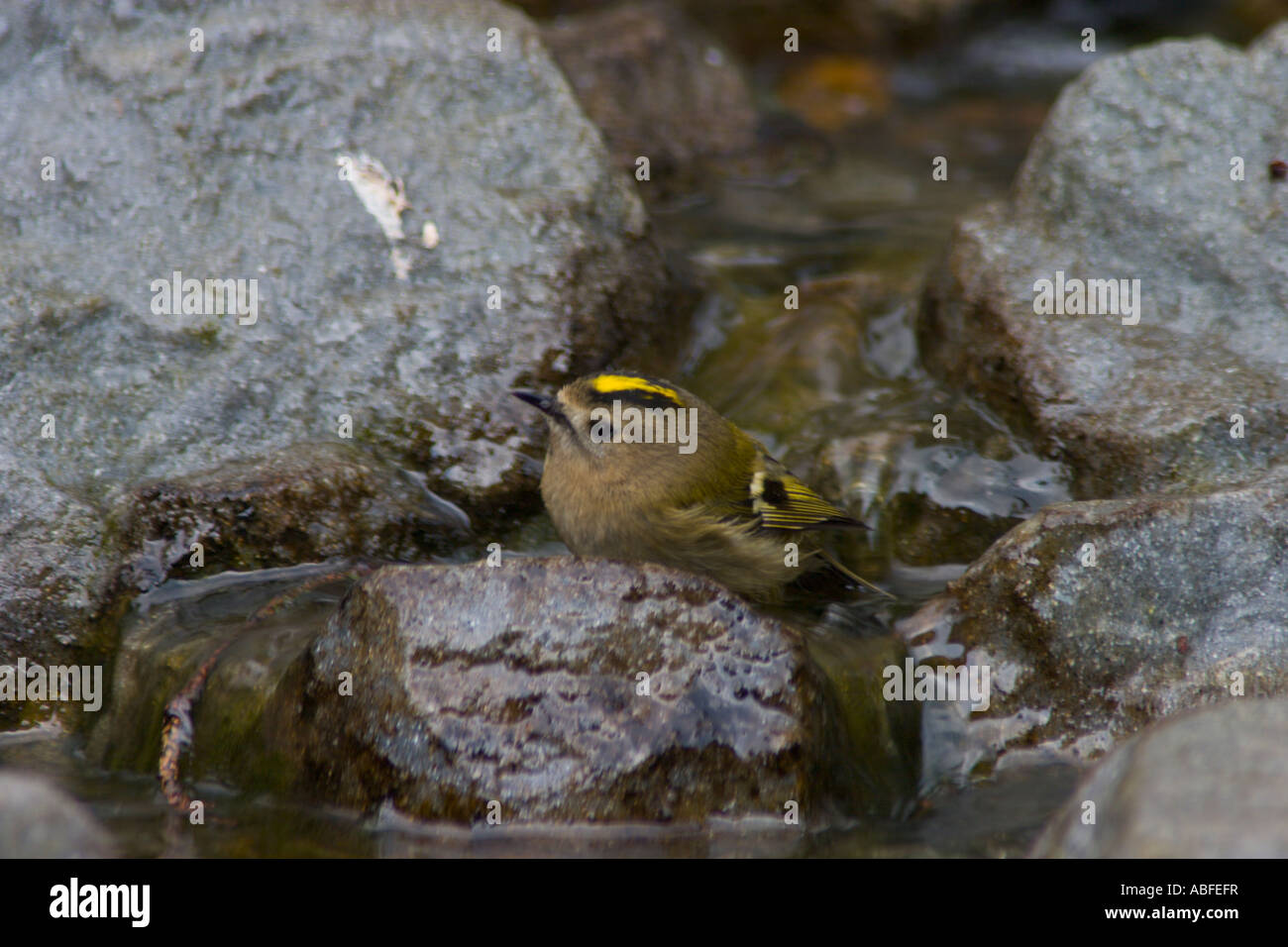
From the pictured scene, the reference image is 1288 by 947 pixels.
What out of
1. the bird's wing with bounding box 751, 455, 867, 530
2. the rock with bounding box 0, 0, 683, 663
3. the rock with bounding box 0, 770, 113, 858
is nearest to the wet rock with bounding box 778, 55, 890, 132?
the rock with bounding box 0, 0, 683, 663

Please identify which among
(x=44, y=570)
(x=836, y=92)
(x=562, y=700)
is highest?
(x=836, y=92)

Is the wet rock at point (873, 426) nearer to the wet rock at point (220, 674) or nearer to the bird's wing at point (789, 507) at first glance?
the bird's wing at point (789, 507)

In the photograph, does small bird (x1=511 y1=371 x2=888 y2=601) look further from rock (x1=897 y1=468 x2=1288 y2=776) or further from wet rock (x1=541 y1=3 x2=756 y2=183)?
wet rock (x1=541 y1=3 x2=756 y2=183)

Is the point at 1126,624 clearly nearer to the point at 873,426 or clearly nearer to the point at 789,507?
the point at 789,507

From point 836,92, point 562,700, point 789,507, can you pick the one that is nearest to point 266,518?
point 562,700

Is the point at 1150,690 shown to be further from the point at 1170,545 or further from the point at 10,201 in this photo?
the point at 10,201
